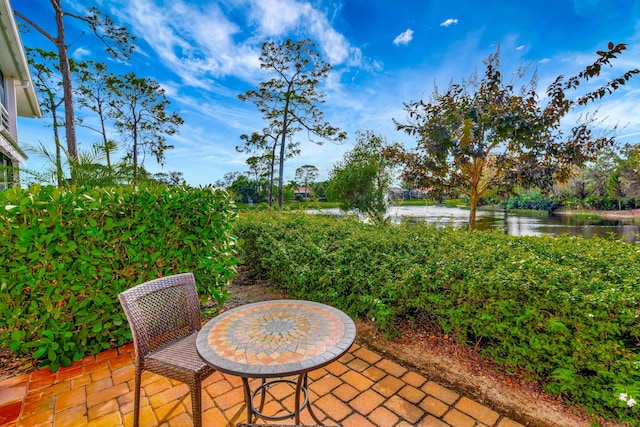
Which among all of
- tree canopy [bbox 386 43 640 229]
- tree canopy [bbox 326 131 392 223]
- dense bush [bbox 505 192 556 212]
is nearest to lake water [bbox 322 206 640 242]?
tree canopy [bbox 326 131 392 223]

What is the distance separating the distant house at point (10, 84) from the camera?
5.50 m

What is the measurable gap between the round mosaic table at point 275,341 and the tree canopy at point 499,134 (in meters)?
3.94

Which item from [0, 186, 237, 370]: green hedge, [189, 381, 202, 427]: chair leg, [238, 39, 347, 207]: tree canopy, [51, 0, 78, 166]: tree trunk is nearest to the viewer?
[189, 381, 202, 427]: chair leg

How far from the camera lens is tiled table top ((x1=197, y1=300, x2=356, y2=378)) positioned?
3.94 ft

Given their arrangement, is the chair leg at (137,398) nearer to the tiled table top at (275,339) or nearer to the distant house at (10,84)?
the tiled table top at (275,339)

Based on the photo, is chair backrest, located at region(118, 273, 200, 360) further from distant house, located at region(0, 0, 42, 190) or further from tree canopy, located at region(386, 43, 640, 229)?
distant house, located at region(0, 0, 42, 190)

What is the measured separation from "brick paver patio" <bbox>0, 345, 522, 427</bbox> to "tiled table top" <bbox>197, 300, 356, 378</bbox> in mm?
625

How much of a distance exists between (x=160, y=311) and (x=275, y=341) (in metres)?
0.82

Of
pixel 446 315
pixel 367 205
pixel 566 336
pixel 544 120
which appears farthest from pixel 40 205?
pixel 367 205

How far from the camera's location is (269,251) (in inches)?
162

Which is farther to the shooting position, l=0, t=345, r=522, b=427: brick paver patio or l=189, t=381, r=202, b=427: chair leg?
l=0, t=345, r=522, b=427: brick paver patio

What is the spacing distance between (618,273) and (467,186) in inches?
143

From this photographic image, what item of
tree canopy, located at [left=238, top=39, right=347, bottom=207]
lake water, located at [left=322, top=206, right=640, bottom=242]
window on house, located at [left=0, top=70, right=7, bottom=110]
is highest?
tree canopy, located at [left=238, top=39, right=347, bottom=207]

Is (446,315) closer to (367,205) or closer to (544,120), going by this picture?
(544,120)
